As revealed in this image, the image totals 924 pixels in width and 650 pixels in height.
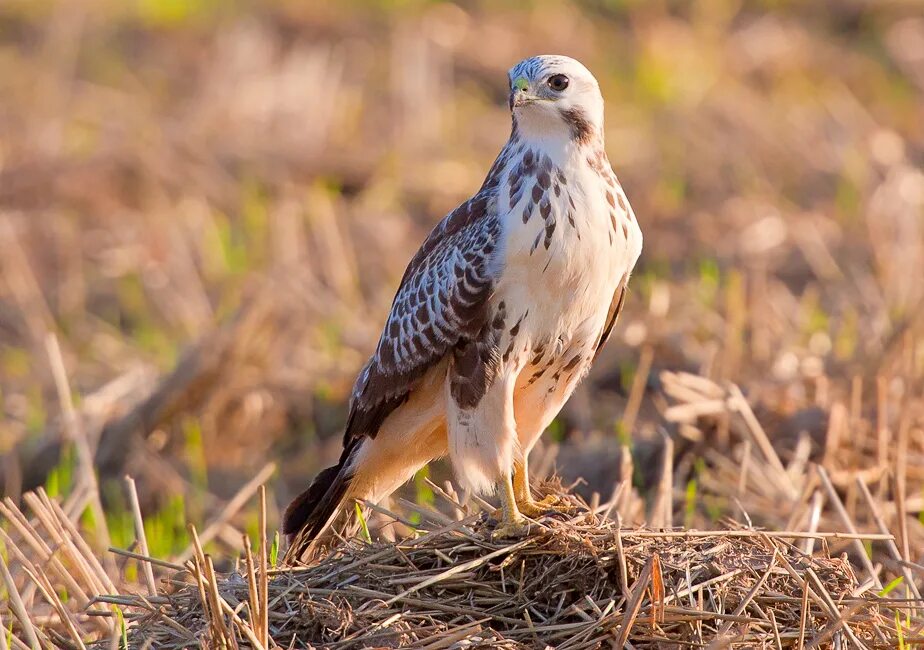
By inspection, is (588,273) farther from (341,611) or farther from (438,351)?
(341,611)

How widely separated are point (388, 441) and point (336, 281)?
468cm

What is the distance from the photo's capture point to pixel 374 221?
11438mm

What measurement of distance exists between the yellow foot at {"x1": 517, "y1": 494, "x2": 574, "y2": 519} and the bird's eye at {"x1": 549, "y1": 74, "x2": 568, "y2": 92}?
Answer: 139 centimetres

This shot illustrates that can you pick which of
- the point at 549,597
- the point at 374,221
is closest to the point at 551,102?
the point at 549,597

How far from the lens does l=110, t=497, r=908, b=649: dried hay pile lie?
433cm

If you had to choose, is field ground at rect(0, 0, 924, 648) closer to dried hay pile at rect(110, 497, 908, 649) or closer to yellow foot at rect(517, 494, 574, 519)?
dried hay pile at rect(110, 497, 908, 649)

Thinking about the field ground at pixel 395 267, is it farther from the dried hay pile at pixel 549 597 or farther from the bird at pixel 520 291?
the bird at pixel 520 291

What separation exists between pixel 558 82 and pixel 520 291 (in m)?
0.71

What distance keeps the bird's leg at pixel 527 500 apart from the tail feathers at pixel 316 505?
0.71 metres

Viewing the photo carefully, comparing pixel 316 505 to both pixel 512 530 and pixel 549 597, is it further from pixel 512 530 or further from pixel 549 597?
pixel 549 597

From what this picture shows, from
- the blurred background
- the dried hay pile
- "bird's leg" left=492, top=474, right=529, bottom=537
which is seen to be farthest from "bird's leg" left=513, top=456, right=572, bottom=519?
the blurred background

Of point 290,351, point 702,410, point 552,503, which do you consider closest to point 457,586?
point 552,503

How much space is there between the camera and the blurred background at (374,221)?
743 cm

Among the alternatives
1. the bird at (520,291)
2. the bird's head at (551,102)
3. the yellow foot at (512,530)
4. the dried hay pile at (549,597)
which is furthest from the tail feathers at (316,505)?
the bird's head at (551,102)
